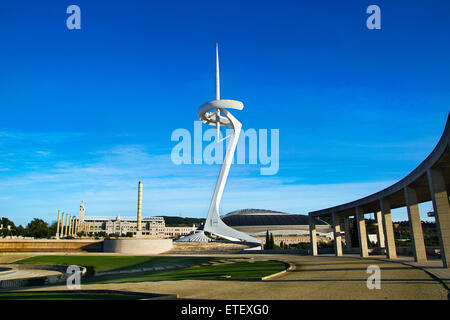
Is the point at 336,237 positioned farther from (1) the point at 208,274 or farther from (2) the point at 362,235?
(1) the point at 208,274

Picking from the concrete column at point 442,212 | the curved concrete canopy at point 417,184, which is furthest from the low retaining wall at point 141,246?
the concrete column at point 442,212

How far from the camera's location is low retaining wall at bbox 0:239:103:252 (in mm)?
47281

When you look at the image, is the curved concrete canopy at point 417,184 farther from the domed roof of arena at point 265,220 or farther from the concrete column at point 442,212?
the domed roof of arena at point 265,220

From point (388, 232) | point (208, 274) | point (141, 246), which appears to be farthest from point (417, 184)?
point (141, 246)

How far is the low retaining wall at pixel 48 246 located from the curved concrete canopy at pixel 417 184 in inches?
1309

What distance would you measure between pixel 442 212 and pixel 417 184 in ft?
15.9

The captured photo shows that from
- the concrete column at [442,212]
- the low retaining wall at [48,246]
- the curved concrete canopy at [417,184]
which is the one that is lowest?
the low retaining wall at [48,246]

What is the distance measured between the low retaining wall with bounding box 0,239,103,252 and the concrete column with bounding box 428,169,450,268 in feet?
148

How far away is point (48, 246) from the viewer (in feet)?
159

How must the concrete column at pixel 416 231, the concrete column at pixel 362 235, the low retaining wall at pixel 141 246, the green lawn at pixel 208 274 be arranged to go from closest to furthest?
1. the green lawn at pixel 208 274
2. the concrete column at pixel 416 231
3. the concrete column at pixel 362 235
4. the low retaining wall at pixel 141 246

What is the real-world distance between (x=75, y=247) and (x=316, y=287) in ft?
151

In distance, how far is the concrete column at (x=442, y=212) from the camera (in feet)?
55.9
